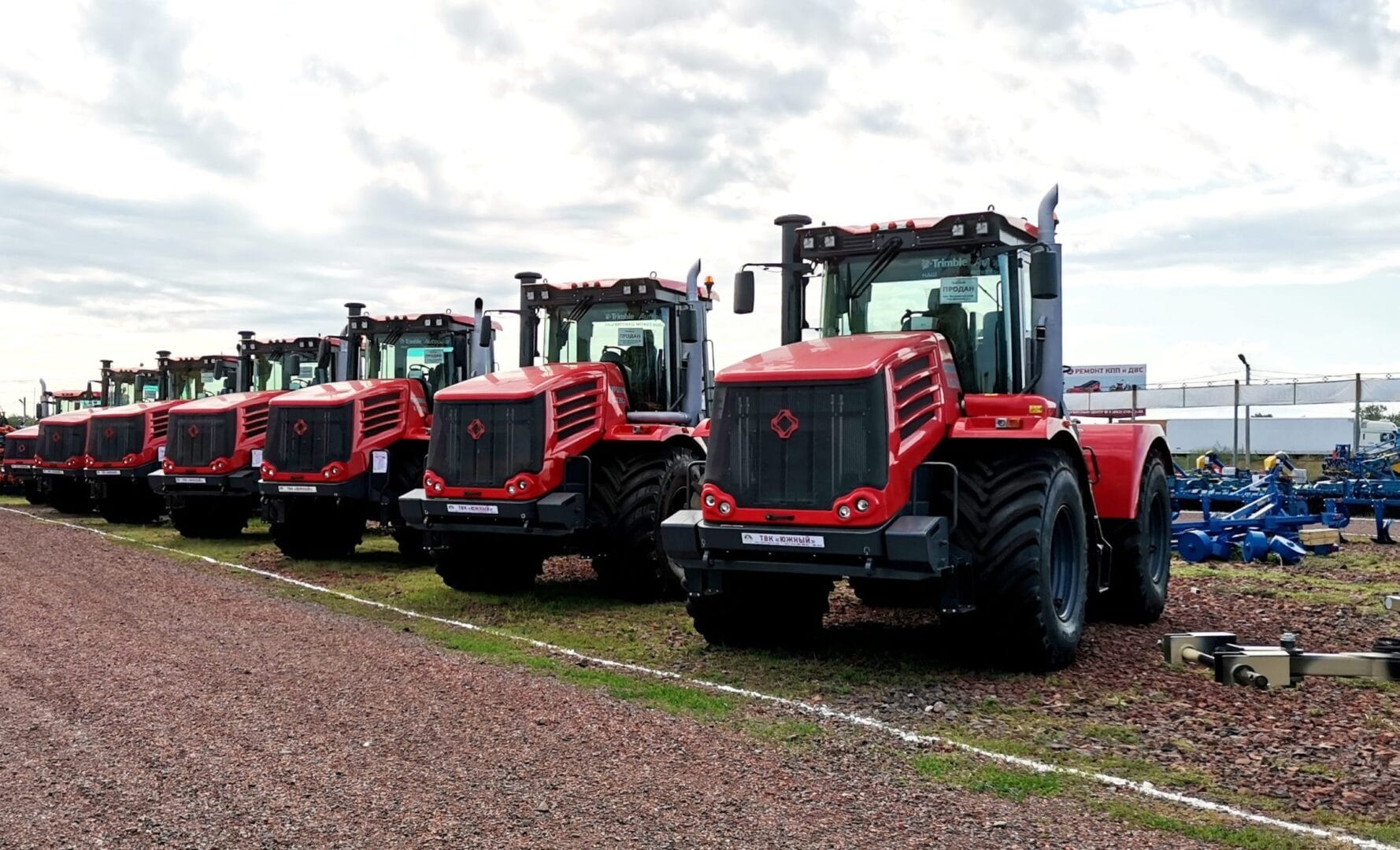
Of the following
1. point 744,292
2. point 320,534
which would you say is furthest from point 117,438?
point 744,292

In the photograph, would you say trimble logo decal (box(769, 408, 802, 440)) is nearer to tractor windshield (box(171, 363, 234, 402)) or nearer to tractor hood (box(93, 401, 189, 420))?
tractor hood (box(93, 401, 189, 420))

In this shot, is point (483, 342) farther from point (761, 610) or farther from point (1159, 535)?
point (1159, 535)

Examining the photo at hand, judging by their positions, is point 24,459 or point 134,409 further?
point 24,459

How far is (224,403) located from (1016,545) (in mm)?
13891

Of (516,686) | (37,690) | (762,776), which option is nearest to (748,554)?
(516,686)

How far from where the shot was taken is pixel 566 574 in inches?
541

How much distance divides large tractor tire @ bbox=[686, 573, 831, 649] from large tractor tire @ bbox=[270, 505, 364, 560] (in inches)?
A: 299

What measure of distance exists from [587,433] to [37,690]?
5332 mm

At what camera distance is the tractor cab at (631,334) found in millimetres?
12328

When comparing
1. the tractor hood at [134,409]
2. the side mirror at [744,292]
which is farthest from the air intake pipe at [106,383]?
the side mirror at [744,292]

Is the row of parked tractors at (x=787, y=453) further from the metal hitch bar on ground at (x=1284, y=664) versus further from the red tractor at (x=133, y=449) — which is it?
the red tractor at (x=133, y=449)

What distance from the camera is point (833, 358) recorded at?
7.98 m

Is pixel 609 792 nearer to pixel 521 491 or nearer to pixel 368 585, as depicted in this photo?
pixel 521 491

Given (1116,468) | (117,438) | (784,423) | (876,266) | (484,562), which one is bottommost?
(484,562)
